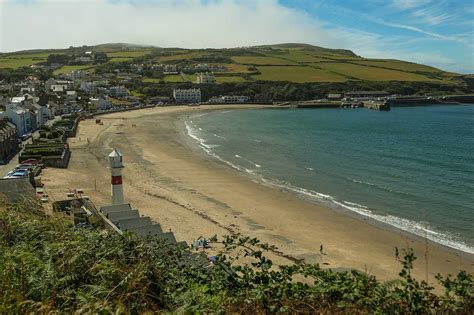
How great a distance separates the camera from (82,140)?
2120 inches

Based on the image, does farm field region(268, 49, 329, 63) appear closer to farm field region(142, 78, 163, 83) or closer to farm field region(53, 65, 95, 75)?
farm field region(142, 78, 163, 83)

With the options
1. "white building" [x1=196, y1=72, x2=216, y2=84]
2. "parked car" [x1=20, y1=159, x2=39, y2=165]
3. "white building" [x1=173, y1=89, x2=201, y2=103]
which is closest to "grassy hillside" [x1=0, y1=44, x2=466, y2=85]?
"white building" [x1=196, y1=72, x2=216, y2=84]

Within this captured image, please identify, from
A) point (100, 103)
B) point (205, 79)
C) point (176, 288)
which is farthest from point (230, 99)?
point (176, 288)

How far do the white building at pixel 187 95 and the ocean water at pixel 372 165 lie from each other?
4173cm

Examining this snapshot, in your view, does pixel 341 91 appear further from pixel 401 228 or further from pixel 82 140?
pixel 401 228

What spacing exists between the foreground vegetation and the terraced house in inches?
1353

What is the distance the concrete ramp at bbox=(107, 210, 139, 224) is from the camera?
1938 centimetres

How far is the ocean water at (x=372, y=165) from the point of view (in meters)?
25.2

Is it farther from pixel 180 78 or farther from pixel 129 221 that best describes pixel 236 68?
pixel 129 221

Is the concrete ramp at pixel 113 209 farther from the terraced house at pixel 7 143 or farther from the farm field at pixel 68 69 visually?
the farm field at pixel 68 69

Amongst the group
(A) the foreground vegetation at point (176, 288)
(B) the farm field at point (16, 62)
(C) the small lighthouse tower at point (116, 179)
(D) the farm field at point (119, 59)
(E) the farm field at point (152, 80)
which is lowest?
(C) the small lighthouse tower at point (116, 179)

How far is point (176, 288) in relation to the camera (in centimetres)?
616

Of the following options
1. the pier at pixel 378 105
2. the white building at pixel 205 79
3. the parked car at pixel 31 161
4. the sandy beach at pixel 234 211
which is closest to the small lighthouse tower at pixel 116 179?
the sandy beach at pixel 234 211

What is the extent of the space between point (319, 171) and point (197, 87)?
89652 millimetres
